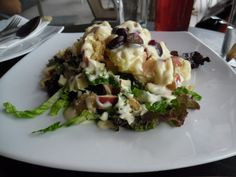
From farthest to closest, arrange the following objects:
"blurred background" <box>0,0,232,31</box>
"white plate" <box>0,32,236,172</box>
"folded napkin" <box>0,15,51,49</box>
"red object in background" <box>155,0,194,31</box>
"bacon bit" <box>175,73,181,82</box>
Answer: "blurred background" <box>0,0,232,31</box>, "red object in background" <box>155,0,194,31</box>, "folded napkin" <box>0,15,51,49</box>, "bacon bit" <box>175,73,181,82</box>, "white plate" <box>0,32,236,172</box>

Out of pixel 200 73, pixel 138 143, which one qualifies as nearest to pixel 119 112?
pixel 138 143

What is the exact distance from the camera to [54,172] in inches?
27.2

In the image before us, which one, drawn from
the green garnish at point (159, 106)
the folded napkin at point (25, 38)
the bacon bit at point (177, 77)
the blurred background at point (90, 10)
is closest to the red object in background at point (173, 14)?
the blurred background at point (90, 10)

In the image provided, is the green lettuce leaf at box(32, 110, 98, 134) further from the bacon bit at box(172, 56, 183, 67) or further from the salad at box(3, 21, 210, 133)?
the bacon bit at box(172, 56, 183, 67)

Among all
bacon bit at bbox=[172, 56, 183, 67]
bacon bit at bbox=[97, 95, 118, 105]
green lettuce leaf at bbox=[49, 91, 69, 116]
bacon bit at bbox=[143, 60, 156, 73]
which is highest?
bacon bit at bbox=[143, 60, 156, 73]

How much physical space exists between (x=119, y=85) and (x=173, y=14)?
2.38 feet

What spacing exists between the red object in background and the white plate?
24.3 inches

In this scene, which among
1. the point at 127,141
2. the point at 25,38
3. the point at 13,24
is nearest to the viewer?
the point at 127,141

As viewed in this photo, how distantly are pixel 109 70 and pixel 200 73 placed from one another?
29 centimetres

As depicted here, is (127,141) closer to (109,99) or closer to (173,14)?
(109,99)

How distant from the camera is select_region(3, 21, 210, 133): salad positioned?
28.5 inches

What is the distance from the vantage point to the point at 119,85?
78 centimetres

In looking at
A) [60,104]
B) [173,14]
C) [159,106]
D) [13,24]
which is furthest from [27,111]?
[173,14]

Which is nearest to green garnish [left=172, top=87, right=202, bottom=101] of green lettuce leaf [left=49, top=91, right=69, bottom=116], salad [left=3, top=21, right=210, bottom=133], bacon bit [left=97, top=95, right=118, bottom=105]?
salad [left=3, top=21, right=210, bottom=133]
